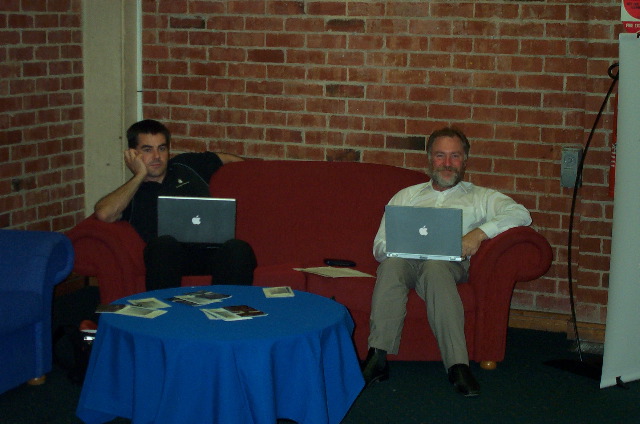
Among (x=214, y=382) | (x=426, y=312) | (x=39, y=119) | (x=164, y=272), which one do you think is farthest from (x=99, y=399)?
(x=39, y=119)

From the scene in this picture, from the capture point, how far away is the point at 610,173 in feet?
14.6

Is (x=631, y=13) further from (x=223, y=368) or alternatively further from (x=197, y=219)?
(x=223, y=368)

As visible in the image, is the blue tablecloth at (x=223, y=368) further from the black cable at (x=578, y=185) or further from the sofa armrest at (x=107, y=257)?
the black cable at (x=578, y=185)

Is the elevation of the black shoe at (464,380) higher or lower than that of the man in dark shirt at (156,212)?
lower

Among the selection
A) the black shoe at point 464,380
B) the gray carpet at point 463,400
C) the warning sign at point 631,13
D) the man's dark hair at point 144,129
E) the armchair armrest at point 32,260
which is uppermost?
the warning sign at point 631,13

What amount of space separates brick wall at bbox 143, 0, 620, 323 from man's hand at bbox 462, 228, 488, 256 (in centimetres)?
71

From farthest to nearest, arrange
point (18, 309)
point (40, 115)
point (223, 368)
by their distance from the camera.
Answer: point (40, 115) < point (18, 309) < point (223, 368)

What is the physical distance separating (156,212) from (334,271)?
36.4 inches

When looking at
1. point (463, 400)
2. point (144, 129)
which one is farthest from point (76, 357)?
point (463, 400)

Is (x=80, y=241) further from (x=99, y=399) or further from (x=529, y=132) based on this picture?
(x=529, y=132)

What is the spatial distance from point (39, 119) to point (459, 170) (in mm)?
2324

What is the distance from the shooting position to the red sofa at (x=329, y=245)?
4.09 meters

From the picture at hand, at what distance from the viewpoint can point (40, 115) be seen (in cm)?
502

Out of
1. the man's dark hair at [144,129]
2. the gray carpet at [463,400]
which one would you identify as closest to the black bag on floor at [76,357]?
the gray carpet at [463,400]
